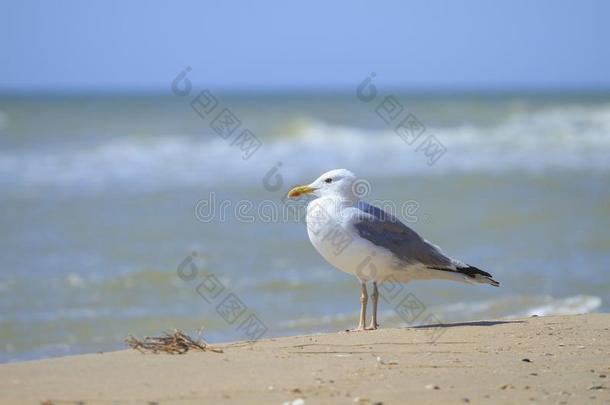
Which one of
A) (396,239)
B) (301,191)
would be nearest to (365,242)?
(396,239)

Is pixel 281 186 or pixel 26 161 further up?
pixel 26 161

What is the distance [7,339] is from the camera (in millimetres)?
7422

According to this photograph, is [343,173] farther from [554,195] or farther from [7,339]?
[554,195]

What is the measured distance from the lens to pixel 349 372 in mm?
4645

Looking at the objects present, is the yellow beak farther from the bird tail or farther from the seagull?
the bird tail

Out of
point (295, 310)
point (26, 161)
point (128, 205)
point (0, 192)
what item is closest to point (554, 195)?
point (128, 205)

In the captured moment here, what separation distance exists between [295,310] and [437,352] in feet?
10.8

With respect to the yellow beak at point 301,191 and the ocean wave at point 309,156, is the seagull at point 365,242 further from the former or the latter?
the ocean wave at point 309,156

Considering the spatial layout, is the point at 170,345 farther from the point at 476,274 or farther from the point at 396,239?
the point at 476,274

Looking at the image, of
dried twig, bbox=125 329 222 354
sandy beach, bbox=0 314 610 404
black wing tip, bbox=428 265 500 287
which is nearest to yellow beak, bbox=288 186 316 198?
black wing tip, bbox=428 265 500 287

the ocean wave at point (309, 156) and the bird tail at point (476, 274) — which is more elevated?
the ocean wave at point (309, 156)

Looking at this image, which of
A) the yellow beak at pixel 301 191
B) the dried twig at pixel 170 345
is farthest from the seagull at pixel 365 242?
the dried twig at pixel 170 345

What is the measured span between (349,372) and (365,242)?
1.57 m

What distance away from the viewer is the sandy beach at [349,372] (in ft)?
13.8
